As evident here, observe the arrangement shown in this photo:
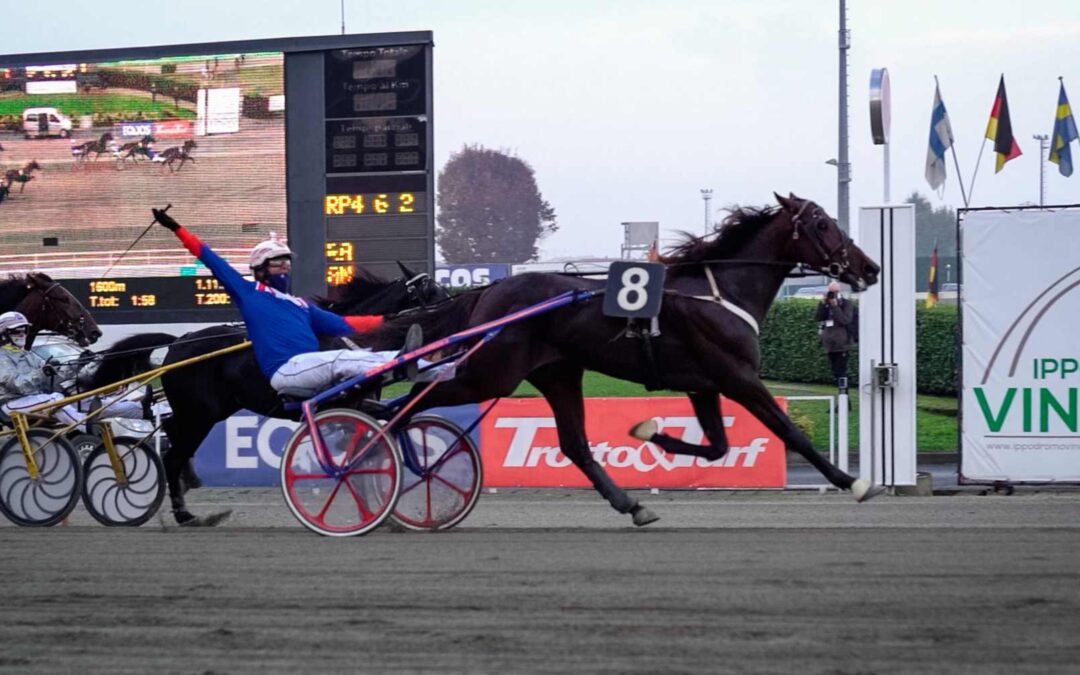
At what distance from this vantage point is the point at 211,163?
1462cm

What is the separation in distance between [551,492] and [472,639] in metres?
7.86

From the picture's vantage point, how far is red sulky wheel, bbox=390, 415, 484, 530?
800 cm

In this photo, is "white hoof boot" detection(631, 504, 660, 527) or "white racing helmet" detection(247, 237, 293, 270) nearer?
"white racing helmet" detection(247, 237, 293, 270)

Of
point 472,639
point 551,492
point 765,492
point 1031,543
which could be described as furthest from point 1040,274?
point 472,639

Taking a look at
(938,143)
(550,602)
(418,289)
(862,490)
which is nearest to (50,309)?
(418,289)

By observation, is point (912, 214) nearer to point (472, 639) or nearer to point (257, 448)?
point (257, 448)

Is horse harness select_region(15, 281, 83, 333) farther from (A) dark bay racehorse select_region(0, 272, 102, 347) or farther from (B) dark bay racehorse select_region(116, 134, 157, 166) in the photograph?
(B) dark bay racehorse select_region(116, 134, 157, 166)

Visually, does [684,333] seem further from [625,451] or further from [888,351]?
[625,451]

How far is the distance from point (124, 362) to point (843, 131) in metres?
13.4

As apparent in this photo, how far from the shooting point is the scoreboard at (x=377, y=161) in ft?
45.9

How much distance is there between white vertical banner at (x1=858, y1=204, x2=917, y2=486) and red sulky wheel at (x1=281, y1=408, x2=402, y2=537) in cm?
509

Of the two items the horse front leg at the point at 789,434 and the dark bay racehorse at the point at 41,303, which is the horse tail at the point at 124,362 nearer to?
the dark bay racehorse at the point at 41,303

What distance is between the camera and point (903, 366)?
11.6 meters

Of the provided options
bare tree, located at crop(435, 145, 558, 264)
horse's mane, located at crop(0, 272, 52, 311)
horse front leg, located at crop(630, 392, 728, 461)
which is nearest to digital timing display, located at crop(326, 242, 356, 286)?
horse's mane, located at crop(0, 272, 52, 311)
